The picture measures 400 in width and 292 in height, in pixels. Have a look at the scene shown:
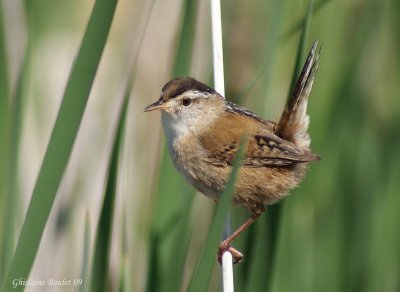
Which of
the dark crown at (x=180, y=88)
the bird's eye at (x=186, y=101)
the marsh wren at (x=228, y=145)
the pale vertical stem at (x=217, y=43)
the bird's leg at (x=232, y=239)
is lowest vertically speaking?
the bird's leg at (x=232, y=239)

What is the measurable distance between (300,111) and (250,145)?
0.74 feet

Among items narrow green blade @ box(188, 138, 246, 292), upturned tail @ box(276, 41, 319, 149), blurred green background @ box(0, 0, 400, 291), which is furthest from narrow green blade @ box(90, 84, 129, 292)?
upturned tail @ box(276, 41, 319, 149)

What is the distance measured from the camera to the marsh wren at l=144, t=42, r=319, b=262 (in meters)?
2.17

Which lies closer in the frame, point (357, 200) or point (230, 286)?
point (230, 286)

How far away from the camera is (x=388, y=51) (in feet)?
8.71

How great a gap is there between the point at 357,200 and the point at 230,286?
2.41 ft

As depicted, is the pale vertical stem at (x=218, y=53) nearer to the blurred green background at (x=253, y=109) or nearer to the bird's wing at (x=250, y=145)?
the blurred green background at (x=253, y=109)

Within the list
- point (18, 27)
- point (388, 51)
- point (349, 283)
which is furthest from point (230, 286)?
point (18, 27)

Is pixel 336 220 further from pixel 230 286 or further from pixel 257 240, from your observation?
pixel 230 286

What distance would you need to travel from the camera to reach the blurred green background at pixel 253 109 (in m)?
1.79

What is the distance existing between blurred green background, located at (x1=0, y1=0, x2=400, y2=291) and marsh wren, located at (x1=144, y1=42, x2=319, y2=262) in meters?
0.07

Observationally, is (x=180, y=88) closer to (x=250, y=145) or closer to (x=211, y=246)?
(x=250, y=145)

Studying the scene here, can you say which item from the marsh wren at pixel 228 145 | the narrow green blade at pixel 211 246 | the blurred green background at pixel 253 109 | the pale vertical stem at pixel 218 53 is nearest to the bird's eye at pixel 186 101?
the marsh wren at pixel 228 145

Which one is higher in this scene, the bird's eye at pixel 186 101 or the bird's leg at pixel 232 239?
the bird's eye at pixel 186 101
